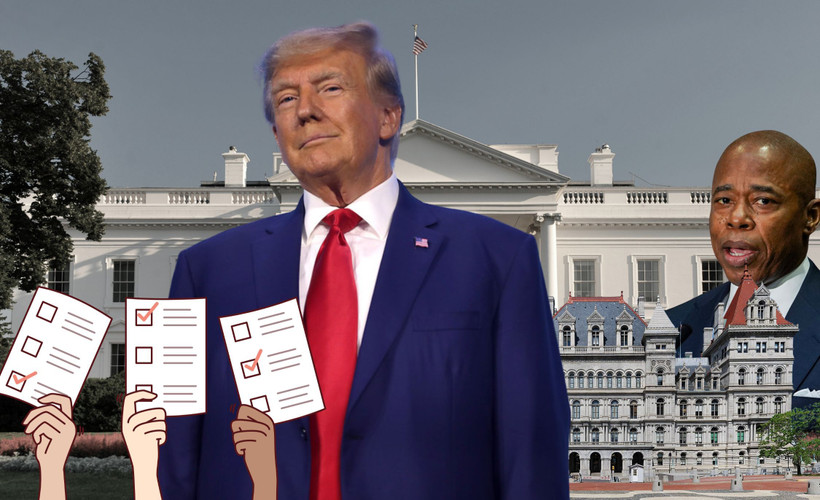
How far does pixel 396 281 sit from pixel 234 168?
40786 millimetres

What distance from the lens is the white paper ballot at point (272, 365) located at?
5.58 ft

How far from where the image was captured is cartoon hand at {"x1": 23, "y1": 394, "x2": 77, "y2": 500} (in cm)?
169

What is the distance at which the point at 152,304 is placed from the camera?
1744 millimetres

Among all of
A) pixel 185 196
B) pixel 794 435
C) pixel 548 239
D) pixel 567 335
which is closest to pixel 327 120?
pixel 794 435

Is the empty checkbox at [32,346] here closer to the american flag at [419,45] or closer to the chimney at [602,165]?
the american flag at [419,45]

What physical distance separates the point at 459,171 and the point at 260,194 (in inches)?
349

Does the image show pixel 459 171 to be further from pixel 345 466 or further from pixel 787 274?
pixel 345 466

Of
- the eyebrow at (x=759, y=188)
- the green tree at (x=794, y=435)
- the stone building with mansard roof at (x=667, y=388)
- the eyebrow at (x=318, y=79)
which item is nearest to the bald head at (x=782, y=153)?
the eyebrow at (x=759, y=188)

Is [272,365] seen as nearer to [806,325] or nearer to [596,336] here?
[806,325]

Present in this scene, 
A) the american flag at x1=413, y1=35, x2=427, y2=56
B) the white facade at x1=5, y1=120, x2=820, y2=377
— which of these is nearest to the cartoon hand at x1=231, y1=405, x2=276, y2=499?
the american flag at x1=413, y1=35, x2=427, y2=56

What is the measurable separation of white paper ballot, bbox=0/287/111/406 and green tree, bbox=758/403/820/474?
20.7ft

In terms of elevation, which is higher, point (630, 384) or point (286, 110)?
point (286, 110)

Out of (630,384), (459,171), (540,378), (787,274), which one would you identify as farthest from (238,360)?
(459,171)

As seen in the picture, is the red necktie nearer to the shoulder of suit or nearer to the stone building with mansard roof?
the shoulder of suit
